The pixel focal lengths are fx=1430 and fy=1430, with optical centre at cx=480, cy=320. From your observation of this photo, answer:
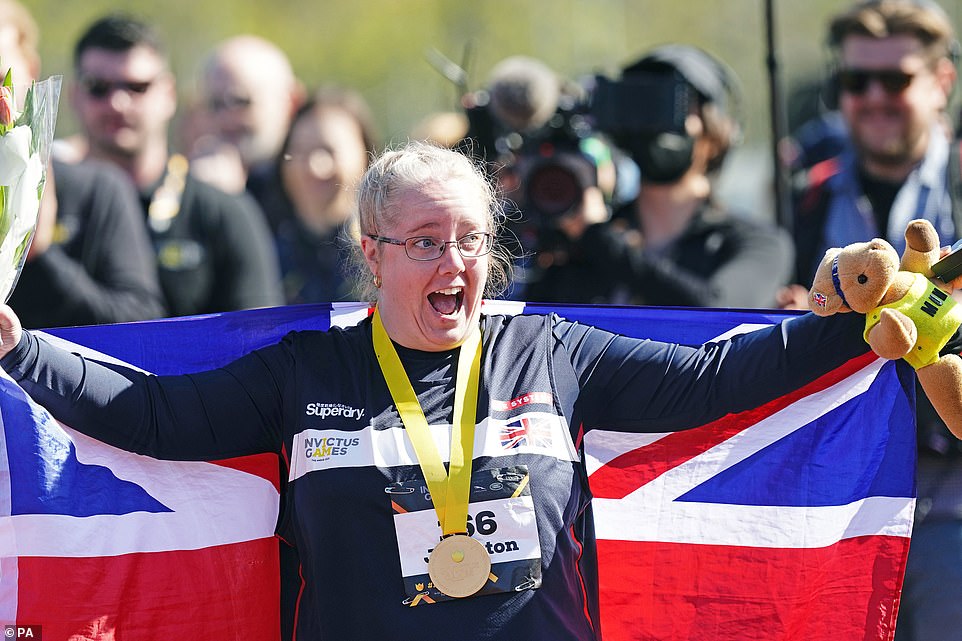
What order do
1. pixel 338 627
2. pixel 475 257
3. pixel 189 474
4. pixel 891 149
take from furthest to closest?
pixel 891 149 < pixel 189 474 < pixel 475 257 < pixel 338 627

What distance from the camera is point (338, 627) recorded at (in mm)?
2971

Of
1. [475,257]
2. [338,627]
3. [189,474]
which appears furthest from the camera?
[189,474]

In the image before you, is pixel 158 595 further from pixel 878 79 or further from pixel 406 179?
pixel 878 79

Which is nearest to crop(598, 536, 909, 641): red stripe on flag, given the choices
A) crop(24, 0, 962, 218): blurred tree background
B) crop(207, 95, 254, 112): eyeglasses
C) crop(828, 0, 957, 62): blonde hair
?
crop(828, 0, 957, 62): blonde hair

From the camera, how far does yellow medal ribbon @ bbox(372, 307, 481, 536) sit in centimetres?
300

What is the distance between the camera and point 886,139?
199 inches

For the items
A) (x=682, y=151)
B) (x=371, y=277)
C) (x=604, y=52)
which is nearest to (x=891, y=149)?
(x=682, y=151)

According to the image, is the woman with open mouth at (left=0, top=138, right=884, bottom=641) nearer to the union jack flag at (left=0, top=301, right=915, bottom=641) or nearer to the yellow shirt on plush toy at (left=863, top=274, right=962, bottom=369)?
the yellow shirt on plush toy at (left=863, top=274, right=962, bottom=369)

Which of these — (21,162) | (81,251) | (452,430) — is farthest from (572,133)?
(21,162)

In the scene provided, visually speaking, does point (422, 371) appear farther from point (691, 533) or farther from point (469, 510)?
point (691, 533)

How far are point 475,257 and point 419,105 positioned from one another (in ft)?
34.3

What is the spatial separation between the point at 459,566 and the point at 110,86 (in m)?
3.92

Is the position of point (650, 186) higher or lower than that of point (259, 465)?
higher
